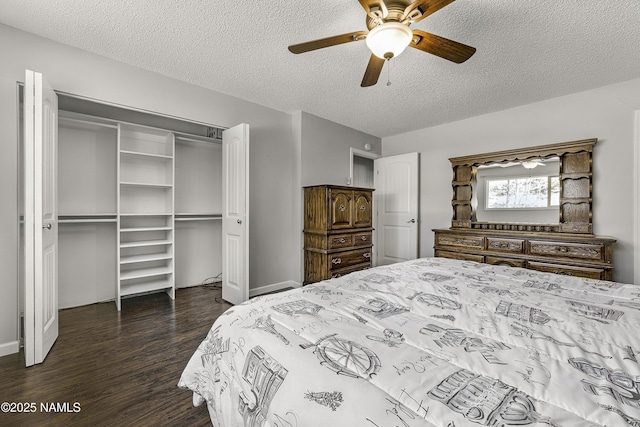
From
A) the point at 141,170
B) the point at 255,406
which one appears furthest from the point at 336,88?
the point at 255,406

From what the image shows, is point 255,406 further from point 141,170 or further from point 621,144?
point 621,144

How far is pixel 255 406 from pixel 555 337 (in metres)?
1.09

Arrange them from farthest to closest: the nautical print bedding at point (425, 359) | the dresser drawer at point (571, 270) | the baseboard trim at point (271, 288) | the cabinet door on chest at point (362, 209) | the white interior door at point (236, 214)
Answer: the cabinet door on chest at point (362, 209) → the baseboard trim at point (271, 288) → the white interior door at point (236, 214) → the dresser drawer at point (571, 270) → the nautical print bedding at point (425, 359)

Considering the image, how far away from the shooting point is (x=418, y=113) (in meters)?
4.02

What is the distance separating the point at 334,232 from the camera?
371 cm

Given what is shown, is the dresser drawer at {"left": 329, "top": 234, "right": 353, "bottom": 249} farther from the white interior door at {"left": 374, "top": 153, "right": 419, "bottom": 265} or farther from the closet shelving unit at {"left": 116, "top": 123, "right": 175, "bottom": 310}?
the closet shelving unit at {"left": 116, "top": 123, "right": 175, "bottom": 310}

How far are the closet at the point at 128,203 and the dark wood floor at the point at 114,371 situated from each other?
46 cm

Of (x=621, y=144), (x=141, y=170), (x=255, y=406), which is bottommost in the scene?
(x=255, y=406)

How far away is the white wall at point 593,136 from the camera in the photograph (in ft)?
9.97

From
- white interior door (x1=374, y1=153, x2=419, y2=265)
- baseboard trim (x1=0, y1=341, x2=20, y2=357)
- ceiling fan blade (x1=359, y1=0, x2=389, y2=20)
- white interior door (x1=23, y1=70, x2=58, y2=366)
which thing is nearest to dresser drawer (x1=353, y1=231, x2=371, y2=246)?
white interior door (x1=374, y1=153, x2=419, y2=265)

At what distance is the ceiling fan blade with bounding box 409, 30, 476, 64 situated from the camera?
1.73 meters

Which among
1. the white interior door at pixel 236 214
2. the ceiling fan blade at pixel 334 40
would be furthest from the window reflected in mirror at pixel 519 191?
the white interior door at pixel 236 214

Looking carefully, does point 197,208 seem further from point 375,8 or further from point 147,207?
point 375,8

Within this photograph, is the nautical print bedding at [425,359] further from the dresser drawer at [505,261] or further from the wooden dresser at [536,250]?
the dresser drawer at [505,261]
